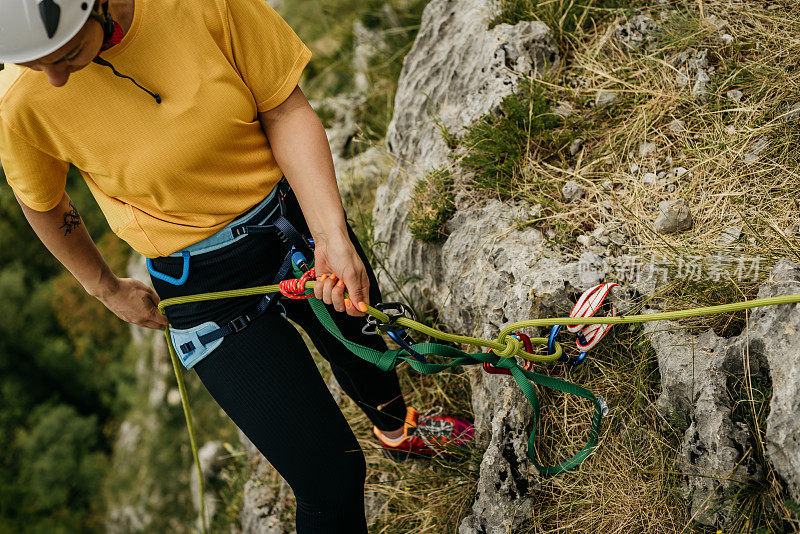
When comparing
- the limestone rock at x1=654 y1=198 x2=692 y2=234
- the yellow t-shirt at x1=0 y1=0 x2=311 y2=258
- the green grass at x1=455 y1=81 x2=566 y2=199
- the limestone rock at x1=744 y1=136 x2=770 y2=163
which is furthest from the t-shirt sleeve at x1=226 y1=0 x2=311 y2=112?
the limestone rock at x1=744 y1=136 x2=770 y2=163

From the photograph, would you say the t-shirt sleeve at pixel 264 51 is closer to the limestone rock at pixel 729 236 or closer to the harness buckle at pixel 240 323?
the harness buckle at pixel 240 323

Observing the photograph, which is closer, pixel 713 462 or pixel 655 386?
pixel 713 462

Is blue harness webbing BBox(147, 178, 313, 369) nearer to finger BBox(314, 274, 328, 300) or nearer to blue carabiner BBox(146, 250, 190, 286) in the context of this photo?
blue carabiner BBox(146, 250, 190, 286)

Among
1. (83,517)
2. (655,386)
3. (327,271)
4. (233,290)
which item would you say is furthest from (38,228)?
(83,517)

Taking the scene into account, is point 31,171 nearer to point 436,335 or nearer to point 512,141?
point 436,335

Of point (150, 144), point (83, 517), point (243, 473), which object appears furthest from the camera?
point (83, 517)

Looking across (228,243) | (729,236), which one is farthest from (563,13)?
(228,243)

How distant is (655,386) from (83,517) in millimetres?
21505

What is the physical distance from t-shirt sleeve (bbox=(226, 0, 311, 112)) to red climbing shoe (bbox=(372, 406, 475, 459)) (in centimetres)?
153

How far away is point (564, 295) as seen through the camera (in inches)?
83.1

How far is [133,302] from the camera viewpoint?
206cm

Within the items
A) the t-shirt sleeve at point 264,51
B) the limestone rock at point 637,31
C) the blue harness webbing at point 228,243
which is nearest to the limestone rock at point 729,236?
the limestone rock at point 637,31

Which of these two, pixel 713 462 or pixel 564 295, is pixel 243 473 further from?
pixel 713 462

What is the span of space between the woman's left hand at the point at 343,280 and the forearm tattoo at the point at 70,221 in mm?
866
